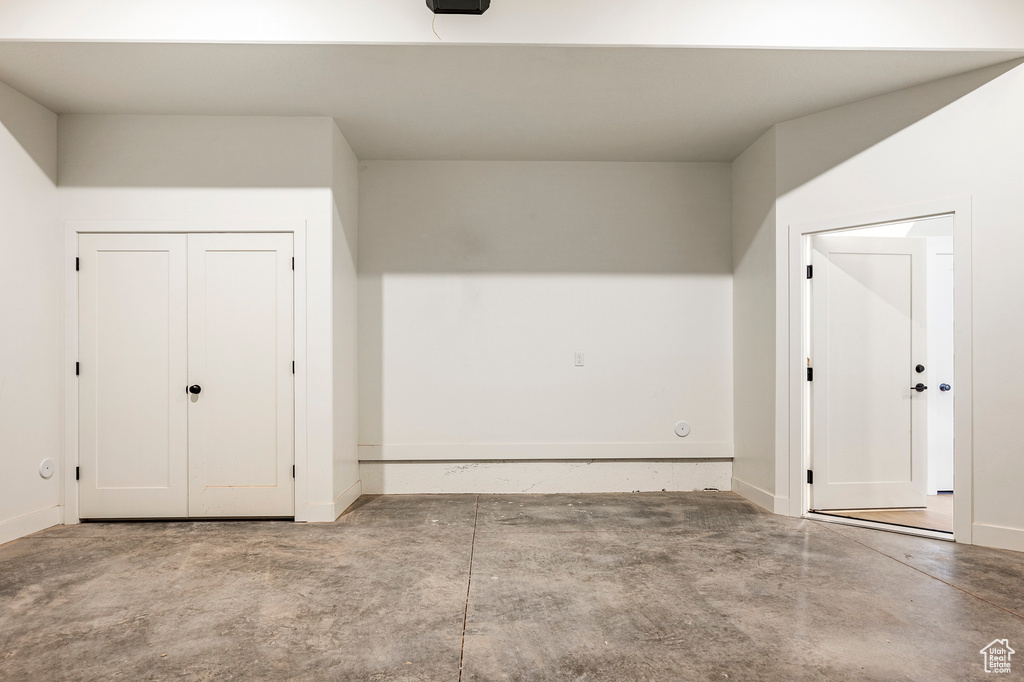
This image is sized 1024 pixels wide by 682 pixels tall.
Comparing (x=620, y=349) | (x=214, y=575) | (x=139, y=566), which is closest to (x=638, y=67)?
(x=620, y=349)

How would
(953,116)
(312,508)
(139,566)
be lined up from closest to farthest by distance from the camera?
(139,566)
(953,116)
(312,508)

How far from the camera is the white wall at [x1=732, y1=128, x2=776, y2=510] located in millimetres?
4246

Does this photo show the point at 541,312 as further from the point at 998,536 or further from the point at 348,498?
the point at 998,536

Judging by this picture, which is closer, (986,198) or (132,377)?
(986,198)

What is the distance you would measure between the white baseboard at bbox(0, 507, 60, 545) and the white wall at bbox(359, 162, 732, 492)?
2.07 meters

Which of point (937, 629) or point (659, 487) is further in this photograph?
point (659, 487)

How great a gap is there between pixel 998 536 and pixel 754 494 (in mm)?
1483

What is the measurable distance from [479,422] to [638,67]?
9.59 feet

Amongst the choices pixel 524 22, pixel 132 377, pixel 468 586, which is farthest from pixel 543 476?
pixel 524 22

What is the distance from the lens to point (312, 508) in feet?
13.1

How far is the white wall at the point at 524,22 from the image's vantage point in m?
2.96

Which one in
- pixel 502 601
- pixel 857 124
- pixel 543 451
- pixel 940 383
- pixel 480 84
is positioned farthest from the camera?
pixel 940 383

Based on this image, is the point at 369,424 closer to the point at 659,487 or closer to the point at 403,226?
the point at 403,226

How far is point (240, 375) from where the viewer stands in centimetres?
398
